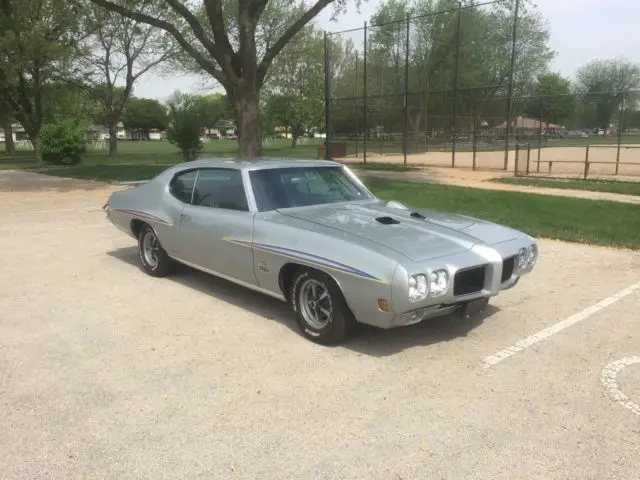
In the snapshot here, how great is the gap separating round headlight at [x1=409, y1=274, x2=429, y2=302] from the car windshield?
159cm

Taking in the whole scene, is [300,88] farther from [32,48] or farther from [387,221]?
[387,221]

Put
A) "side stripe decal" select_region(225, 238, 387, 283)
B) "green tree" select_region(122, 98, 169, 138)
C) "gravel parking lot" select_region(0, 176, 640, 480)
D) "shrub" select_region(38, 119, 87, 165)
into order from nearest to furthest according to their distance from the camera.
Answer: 1. "gravel parking lot" select_region(0, 176, 640, 480)
2. "side stripe decal" select_region(225, 238, 387, 283)
3. "shrub" select_region(38, 119, 87, 165)
4. "green tree" select_region(122, 98, 169, 138)

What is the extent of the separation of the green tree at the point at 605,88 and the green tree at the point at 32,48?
2030 centimetres

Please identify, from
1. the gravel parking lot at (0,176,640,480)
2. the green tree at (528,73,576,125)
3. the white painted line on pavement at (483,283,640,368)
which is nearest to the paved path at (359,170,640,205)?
the green tree at (528,73,576,125)

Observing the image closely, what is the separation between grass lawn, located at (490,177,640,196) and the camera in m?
13.6

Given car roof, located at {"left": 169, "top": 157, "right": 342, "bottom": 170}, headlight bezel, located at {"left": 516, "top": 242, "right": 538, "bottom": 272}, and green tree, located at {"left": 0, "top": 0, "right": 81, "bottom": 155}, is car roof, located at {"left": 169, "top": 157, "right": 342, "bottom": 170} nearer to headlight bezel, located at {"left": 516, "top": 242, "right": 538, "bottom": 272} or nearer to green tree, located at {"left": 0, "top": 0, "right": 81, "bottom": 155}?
headlight bezel, located at {"left": 516, "top": 242, "right": 538, "bottom": 272}

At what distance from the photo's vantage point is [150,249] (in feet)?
20.7

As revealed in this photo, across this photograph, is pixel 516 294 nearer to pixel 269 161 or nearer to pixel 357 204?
pixel 357 204

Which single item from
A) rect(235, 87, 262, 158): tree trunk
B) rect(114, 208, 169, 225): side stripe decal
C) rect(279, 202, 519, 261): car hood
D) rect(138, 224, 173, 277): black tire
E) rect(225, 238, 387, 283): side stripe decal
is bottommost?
rect(138, 224, 173, 277): black tire

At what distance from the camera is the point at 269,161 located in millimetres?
5531

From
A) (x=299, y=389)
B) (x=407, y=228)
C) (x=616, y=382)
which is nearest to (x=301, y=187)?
(x=407, y=228)

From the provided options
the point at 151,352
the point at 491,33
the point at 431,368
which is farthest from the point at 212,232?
the point at 491,33

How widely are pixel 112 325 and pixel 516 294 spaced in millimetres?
3692

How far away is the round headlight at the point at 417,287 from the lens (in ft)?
12.3
